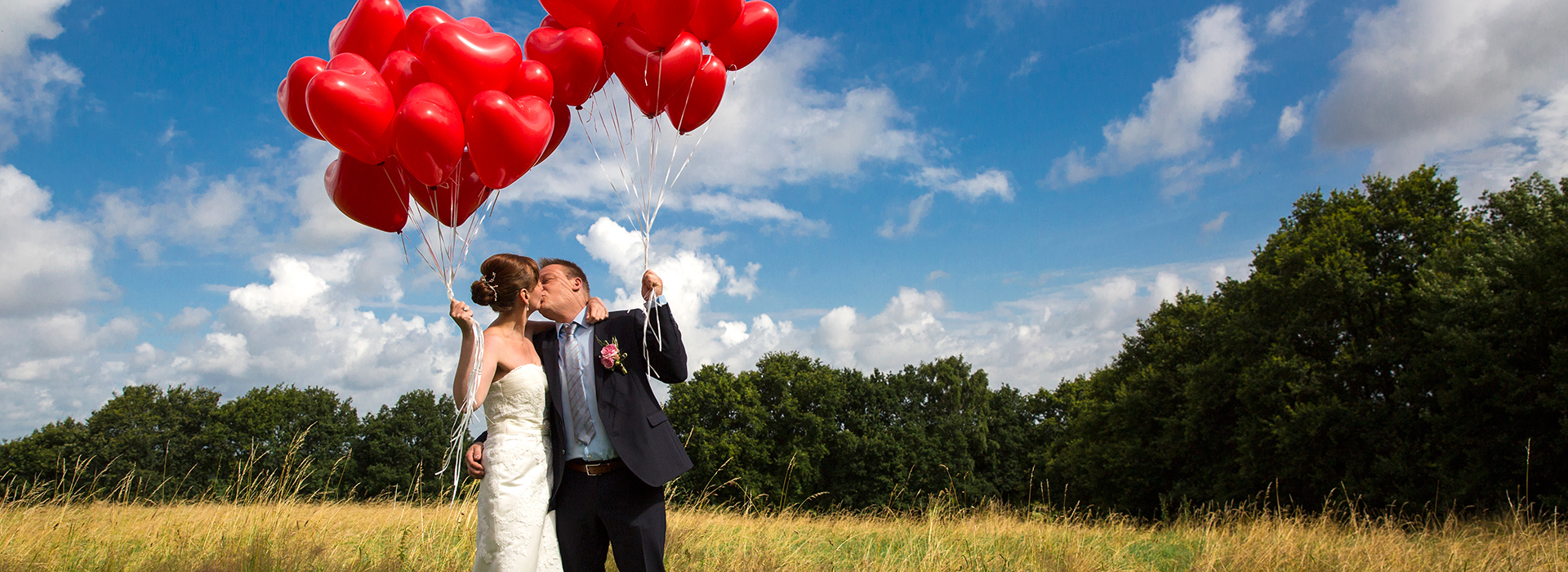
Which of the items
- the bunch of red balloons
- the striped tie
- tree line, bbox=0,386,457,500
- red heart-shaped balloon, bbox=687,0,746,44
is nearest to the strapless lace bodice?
the striped tie

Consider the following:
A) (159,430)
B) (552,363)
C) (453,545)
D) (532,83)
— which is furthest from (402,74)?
(159,430)

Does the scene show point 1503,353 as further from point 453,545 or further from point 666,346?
point 453,545

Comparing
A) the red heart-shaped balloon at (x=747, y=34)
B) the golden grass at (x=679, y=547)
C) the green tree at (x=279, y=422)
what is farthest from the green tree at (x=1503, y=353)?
the green tree at (x=279, y=422)

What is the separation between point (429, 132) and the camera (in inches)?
119

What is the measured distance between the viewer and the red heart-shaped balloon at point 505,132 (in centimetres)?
310

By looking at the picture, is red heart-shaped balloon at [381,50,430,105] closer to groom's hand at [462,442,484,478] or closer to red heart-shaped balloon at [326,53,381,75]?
red heart-shaped balloon at [326,53,381,75]

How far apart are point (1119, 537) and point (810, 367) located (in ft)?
111

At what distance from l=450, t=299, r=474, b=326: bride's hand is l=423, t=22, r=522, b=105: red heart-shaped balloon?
3.40 ft

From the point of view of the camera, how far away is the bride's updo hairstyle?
284cm

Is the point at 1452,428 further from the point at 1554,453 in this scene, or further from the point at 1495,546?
the point at 1495,546

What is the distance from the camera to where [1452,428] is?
14.8 meters

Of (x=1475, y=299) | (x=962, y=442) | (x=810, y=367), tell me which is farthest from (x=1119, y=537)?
(x=810, y=367)

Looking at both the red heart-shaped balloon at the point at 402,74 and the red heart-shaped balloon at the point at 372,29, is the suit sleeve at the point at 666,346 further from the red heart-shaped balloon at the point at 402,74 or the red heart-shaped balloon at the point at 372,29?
the red heart-shaped balloon at the point at 372,29

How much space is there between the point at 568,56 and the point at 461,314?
58.0 inches
